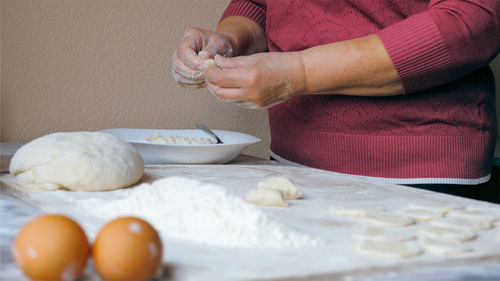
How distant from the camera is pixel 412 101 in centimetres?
112

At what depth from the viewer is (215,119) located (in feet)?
6.07

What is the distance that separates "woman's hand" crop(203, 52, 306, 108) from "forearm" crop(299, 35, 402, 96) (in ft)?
0.07

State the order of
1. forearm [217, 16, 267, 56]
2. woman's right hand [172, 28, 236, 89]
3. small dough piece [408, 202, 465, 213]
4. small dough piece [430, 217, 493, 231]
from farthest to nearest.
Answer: forearm [217, 16, 267, 56]
woman's right hand [172, 28, 236, 89]
small dough piece [408, 202, 465, 213]
small dough piece [430, 217, 493, 231]

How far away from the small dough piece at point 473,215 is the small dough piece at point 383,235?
5.7 inches

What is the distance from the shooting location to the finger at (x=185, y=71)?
1.31 meters

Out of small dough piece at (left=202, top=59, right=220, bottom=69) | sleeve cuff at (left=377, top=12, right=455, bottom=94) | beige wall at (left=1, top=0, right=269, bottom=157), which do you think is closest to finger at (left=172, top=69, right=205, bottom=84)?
small dough piece at (left=202, top=59, right=220, bottom=69)

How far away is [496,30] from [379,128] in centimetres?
32

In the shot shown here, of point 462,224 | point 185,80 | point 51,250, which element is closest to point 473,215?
point 462,224

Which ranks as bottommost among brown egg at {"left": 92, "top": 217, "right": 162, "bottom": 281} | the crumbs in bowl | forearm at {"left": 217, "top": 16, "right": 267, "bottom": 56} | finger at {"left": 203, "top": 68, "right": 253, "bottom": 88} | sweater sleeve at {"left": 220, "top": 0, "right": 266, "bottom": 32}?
the crumbs in bowl

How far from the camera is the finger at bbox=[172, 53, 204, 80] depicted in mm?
1311

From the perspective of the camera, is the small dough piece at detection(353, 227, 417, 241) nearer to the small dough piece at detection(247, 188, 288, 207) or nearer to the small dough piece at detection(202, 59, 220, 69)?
the small dough piece at detection(247, 188, 288, 207)

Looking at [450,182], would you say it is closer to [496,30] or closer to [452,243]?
[496,30]

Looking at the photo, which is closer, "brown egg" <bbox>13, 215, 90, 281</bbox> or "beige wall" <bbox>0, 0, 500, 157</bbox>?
"brown egg" <bbox>13, 215, 90, 281</bbox>

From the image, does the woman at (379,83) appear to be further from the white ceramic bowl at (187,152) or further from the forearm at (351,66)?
the white ceramic bowl at (187,152)
